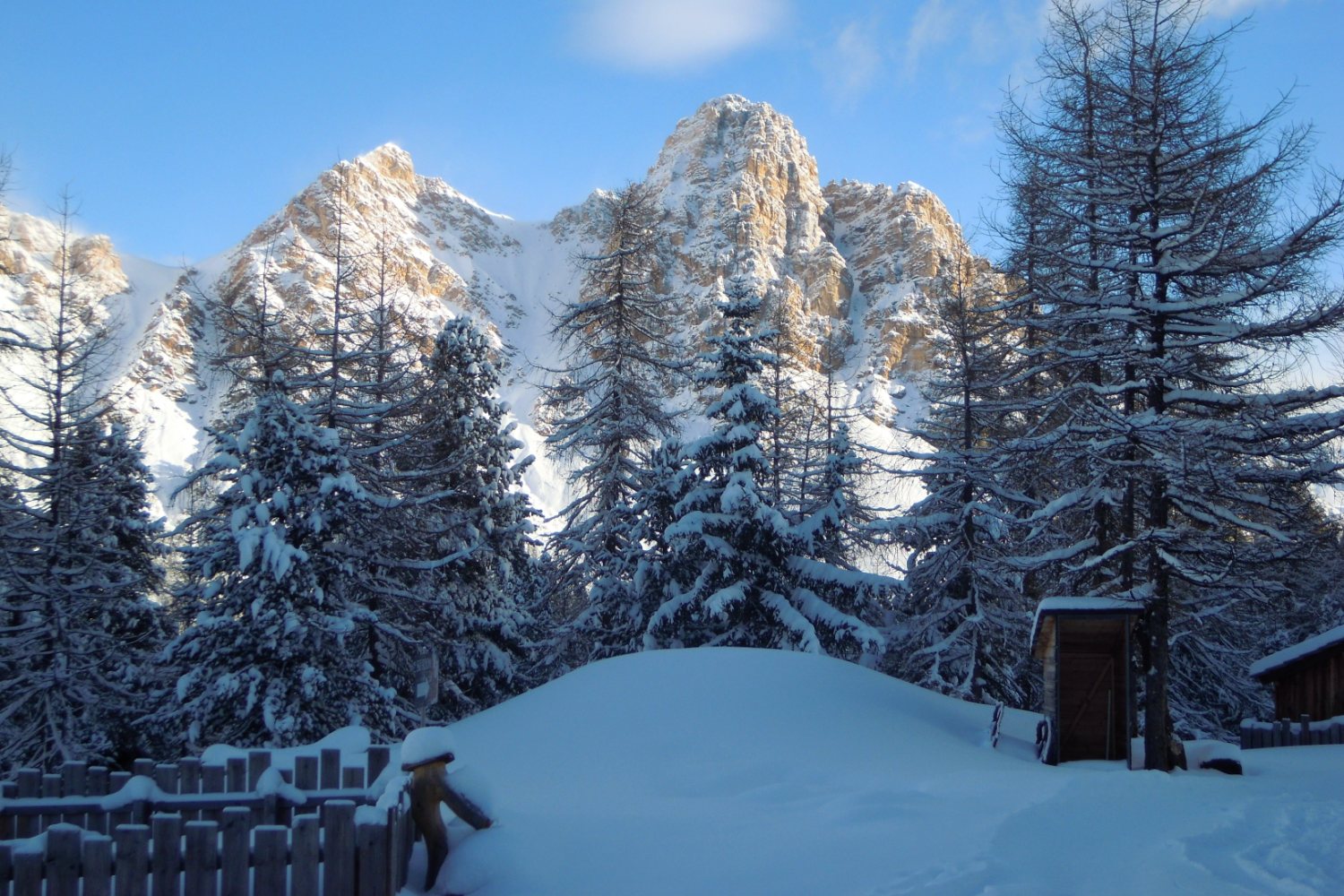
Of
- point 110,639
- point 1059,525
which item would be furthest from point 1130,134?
point 110,639

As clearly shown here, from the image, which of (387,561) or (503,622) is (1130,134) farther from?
(503,622)

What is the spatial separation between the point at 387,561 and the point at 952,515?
1030cm

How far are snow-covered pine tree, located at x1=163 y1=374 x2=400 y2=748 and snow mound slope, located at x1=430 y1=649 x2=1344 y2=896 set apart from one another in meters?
3.60

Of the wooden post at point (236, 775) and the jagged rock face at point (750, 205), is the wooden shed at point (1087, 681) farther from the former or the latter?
the jagged rock face at point (750, 205)

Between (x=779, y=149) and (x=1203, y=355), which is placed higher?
(x=779, y=149)

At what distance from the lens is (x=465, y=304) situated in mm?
147625

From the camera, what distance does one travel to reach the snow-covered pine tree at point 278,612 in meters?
11.8

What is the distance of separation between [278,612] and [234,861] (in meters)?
8.11

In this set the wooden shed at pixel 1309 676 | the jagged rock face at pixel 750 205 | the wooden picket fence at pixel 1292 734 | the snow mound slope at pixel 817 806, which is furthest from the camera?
the jagged rock face at pixel 750 205

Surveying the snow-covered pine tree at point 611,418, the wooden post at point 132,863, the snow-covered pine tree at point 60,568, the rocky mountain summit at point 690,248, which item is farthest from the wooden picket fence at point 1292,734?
the rocky mountain summit at point 690,248

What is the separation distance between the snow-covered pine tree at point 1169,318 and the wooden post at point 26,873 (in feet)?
28.8

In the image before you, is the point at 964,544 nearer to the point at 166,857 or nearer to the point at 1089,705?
the point at 1089,705

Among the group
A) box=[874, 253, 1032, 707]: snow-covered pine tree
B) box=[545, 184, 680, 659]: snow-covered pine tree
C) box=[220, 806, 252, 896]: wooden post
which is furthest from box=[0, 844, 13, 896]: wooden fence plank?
box=[545, 184, 680, 659]: snow-covered pine tree

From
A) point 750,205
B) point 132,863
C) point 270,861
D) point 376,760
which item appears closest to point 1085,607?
point 376,760
